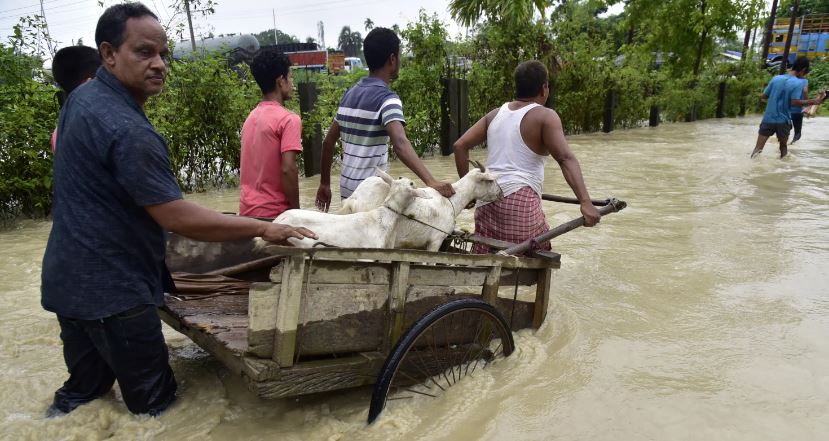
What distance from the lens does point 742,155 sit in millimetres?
11969

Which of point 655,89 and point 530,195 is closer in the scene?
point 530,195

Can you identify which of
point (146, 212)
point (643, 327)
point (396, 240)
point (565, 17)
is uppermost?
point (565, 17)

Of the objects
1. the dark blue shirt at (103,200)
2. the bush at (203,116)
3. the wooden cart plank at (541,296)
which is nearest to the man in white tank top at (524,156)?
the wooden cart plank at (541,296)

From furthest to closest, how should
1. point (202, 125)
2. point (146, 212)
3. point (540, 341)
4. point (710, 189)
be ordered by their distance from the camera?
point (710, 189)
point (202, 125)
point (540, 341)
point (146, 212)

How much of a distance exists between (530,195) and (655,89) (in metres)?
15.7

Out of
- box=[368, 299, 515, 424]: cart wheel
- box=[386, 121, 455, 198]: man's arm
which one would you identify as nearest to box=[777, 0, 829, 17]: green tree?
box=[386, 121, 455, 198]: man's arm

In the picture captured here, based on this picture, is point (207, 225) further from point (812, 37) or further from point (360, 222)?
point (812, 37)

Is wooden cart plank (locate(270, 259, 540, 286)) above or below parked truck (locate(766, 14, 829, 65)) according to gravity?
below

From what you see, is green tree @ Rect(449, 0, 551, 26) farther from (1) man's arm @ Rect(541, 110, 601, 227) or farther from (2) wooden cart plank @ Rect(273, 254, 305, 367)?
(2) wooden cart plank @ Rect(273, 254, 305, 367)

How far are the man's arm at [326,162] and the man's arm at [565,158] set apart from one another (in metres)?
1.49

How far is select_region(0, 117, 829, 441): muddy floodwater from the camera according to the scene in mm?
2748

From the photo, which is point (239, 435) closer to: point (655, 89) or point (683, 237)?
point (683, 237)

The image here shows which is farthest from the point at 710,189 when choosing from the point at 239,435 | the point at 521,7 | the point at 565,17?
the point at 239,435

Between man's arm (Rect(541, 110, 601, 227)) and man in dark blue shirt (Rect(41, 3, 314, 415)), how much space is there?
1776 mm
